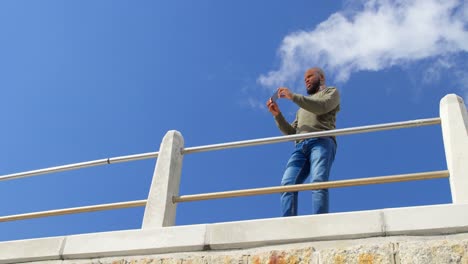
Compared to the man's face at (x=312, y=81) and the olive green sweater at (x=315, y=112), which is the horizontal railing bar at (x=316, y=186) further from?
the man's face at (x=312, y=81)

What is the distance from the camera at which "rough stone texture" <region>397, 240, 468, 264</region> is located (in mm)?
2883

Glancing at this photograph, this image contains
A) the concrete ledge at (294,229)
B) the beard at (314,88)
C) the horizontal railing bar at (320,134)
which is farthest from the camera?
the beard at (314,88)

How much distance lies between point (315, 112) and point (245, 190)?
1.14 m

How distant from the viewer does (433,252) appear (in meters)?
2.93

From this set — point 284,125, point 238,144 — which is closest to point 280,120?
point 284,125

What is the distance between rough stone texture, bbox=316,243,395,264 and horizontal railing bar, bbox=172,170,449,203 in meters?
0.50

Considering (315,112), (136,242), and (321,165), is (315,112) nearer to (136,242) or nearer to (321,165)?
(321,165)

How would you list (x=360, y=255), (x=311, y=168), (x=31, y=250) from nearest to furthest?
(x=360, y=255) < (x=31, y=250) < (x=311, y=168)

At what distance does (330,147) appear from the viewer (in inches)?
170

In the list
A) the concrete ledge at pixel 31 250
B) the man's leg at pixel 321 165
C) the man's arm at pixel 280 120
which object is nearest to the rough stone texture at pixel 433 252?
the man's leg at pixel 321 165

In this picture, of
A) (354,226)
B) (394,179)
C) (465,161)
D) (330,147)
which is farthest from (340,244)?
(330,147)

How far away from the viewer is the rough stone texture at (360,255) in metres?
3.01

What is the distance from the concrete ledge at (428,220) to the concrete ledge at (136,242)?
123cm

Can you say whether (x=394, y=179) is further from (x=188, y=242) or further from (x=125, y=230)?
(x=125, y=230)
